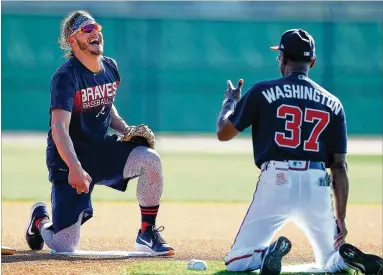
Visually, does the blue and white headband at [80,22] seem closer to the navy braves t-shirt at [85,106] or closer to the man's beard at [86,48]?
the man's beard at [86,48]

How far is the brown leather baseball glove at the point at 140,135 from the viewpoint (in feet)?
21.9

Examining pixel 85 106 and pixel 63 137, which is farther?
pixel 85 106

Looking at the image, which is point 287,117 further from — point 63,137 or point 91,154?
point 91,154

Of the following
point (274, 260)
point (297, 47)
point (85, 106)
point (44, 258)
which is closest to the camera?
point (274, 260)

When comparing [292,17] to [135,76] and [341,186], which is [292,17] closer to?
[135,76]

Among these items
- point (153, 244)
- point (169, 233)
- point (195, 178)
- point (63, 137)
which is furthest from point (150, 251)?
point (195, 178)

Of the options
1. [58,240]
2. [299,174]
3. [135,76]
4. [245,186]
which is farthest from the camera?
[135,76]

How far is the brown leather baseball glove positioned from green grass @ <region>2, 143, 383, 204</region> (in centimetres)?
495

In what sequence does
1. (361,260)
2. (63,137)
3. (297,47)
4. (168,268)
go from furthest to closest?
1. (63,137)
2. (168,268)
3. (297,47)
4. (361,260)

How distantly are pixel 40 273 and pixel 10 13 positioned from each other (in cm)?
1680

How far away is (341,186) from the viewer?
218 inches

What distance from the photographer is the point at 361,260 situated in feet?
17.0

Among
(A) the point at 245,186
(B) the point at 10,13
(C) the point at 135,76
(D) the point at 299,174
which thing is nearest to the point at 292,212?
(D) the point at 299,174

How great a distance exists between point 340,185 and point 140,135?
170cm
